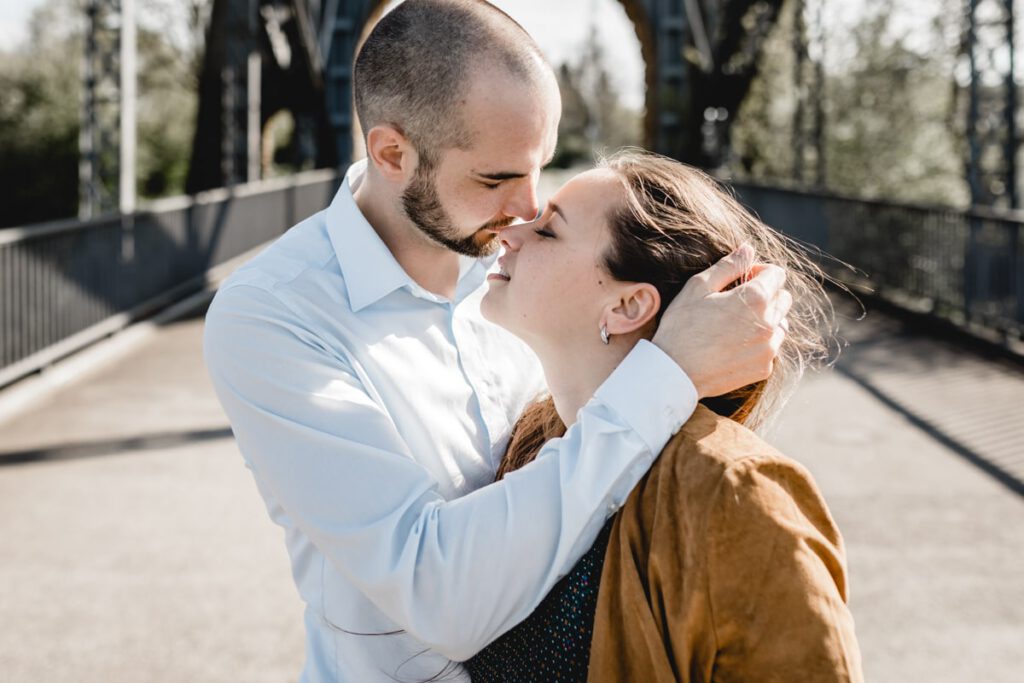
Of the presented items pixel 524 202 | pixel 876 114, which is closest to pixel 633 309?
pixel 524 202

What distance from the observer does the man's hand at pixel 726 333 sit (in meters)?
1.67

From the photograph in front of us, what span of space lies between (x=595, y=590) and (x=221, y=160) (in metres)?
16.5

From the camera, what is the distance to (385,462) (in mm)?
1614

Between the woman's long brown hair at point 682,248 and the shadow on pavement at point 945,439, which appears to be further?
the shadow on pavement at point 945,439

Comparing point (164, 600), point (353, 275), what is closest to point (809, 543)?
point (353, 275)

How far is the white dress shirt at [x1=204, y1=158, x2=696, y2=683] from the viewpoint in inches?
61.6

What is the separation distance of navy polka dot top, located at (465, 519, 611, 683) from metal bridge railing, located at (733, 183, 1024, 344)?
22.7ft

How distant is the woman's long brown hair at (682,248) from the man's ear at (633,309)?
0.02 metres

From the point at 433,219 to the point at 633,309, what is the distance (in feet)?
1.54

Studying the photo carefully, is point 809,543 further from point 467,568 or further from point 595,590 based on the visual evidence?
point 467,568

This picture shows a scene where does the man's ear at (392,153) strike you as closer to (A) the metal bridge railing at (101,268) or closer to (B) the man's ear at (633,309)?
(B) the man's ear at (633,309)

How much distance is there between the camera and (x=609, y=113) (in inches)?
2781

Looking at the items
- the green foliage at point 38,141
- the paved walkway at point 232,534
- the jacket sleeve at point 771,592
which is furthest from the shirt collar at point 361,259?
the green foliage at point 38,141

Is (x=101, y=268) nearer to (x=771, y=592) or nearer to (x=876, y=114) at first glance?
(x=771, y=592)
